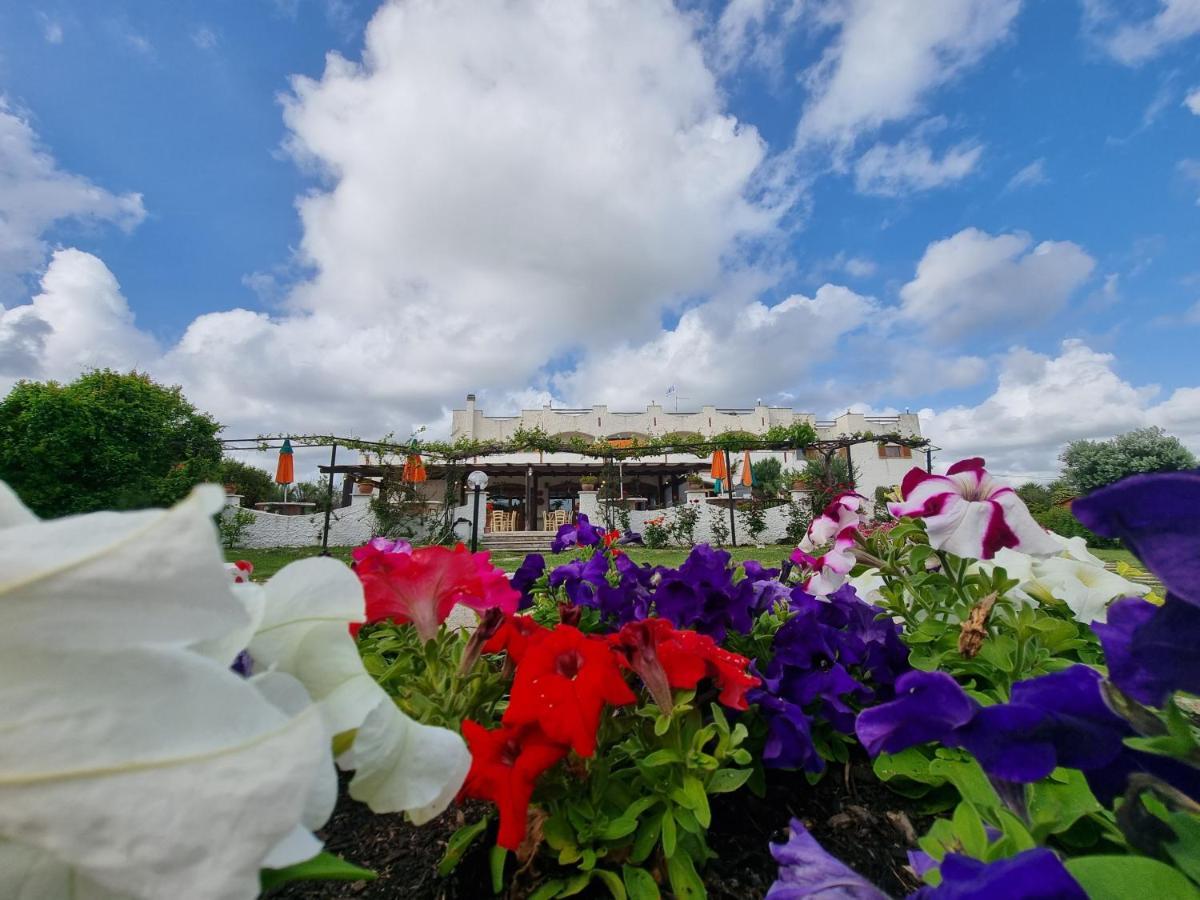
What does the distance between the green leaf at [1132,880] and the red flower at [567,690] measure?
2.21 feet

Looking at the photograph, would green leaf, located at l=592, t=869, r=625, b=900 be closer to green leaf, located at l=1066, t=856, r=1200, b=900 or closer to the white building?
green leaf, located at l=1066, t=856, r=1200, b=900

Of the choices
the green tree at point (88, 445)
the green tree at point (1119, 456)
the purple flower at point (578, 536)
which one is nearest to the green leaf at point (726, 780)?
the purple flower at point (578, 536)

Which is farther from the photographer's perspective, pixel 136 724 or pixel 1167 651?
pixel 1167 651

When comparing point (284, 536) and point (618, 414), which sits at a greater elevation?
point (618, 414)

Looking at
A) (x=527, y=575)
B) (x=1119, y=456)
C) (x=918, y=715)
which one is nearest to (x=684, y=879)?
(x=918, y=715)

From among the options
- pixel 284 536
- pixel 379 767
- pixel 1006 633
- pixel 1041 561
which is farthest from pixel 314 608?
pixel 284 536

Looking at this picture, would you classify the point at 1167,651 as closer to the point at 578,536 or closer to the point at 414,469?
the point at 578,536

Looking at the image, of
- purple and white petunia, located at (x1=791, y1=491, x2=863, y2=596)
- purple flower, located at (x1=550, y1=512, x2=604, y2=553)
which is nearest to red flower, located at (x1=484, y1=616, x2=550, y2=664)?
purple and white petunia, located at (x1=791, y1=491, x2=863, y2=596)

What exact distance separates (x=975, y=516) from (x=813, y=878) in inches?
34.7

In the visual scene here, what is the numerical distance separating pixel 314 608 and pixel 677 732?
91cm

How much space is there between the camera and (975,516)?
1208mm

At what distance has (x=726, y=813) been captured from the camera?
58.4 inches

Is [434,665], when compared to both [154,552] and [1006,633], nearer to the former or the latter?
[154,552]

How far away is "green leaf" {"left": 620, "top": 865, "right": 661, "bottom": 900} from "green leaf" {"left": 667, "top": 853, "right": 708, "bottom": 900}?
37 millimetres
